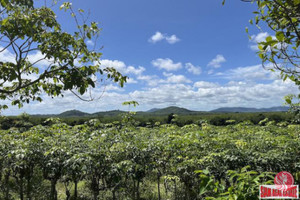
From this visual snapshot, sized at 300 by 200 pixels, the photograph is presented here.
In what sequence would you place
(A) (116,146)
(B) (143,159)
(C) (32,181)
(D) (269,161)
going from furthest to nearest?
1. (C) (32,181)
2. (B) (143,159)
3. (A) (116,146)
4. (D) (269,161)

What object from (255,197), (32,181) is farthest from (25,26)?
(32,181)

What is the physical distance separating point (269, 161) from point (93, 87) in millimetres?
4359

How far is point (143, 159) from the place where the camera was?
5508 mm

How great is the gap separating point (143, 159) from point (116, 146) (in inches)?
37.5

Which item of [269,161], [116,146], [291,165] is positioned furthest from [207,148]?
[116,146]

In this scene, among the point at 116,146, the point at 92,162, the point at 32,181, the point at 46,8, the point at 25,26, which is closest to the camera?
the point at 25,26

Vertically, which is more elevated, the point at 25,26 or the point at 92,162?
the point at 25,26

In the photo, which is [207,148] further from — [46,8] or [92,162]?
[46,8]

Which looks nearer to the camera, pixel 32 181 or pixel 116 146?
pixel 116 146

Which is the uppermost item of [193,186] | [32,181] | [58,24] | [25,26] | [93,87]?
[58,24]

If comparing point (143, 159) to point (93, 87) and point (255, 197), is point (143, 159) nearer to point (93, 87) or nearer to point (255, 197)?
point (93, 87)

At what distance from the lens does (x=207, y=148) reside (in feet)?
18.5

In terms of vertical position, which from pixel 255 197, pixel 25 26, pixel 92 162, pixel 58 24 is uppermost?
pixel 58 24

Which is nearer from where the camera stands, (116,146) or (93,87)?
(93,87)
